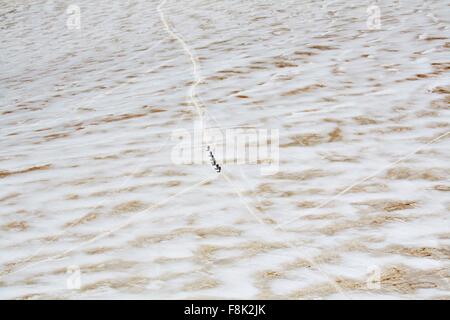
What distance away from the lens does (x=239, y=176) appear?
120cm

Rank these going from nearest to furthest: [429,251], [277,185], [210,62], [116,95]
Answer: [429,251] → [277,185] → [116,95] → [210,62]

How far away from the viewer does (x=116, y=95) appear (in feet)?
6.38

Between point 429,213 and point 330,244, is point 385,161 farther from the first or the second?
point 330,244

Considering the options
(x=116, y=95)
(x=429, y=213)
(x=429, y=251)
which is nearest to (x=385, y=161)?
(x=429, y=213)

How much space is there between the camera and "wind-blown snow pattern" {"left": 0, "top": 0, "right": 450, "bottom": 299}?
0.88 meters

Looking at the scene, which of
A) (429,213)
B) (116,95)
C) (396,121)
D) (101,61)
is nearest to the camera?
(429,213)

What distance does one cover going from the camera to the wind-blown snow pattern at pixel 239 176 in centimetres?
88

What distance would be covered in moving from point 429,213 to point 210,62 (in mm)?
1407

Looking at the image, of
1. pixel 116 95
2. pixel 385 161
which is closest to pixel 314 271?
pixel 385 161

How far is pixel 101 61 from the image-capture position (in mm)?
2561
